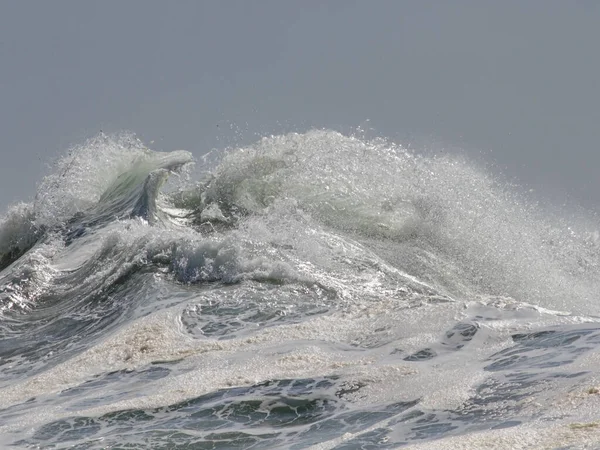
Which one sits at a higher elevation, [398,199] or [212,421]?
[398,199]

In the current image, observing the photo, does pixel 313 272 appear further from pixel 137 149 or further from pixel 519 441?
pixel 137 149

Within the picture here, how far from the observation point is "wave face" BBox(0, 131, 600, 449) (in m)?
6.67

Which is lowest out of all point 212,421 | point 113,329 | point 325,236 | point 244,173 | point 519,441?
point 519,441

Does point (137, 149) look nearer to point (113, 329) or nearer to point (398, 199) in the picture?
point (398, 199)

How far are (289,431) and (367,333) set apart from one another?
2412mm

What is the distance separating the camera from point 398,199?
668 inches

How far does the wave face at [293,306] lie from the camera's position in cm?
667

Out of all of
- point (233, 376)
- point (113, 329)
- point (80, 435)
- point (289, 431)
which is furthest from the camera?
point (113, 329)

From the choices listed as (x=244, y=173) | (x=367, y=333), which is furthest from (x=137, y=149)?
(x=367, y=333)

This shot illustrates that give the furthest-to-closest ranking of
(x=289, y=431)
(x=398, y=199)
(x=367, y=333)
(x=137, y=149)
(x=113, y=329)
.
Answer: (x=137, y=149) < (x=398, y=199) < (x=113, y=329) < (x=367, y=333) < (x=289, y=431)

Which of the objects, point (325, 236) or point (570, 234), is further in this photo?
point (570, 234)

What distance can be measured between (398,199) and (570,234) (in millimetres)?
3670

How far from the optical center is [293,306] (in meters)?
10.4

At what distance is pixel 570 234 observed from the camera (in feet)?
60.2
